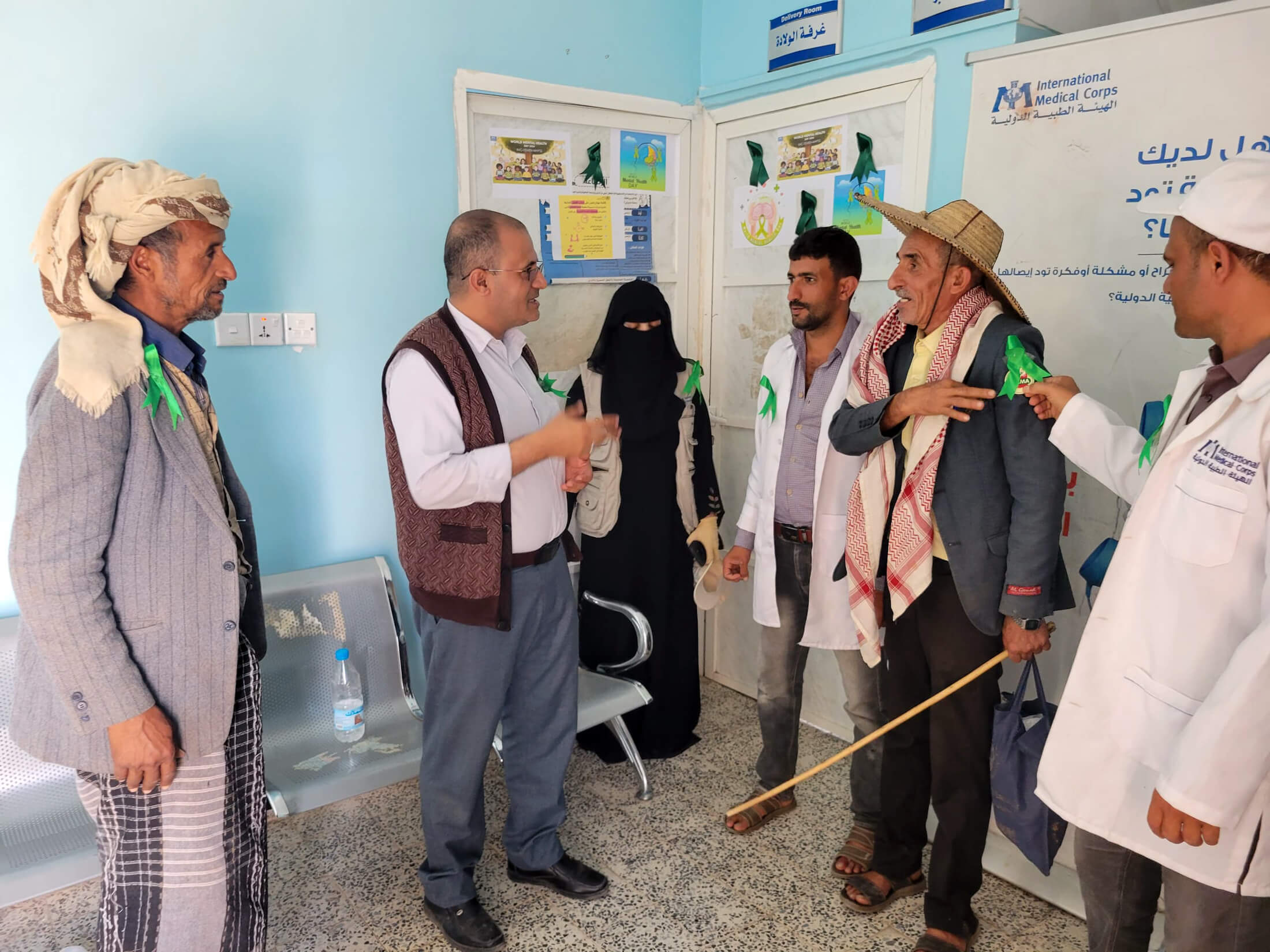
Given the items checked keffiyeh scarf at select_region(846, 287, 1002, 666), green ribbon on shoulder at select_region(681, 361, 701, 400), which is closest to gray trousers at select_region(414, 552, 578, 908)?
checked keffiyeh scarf at select_region(846, 287, 1002, 666)

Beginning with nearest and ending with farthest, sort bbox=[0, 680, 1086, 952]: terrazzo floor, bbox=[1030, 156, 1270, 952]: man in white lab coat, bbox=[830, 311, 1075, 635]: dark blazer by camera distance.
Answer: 1. bbox=[1030, 156, 1270, 952]: man in white lab coat
2. bbox=[830, 311, 1075, 635]: dark blazer
3. bbox=[0, 680, 1086, 952]: terrazzo floor

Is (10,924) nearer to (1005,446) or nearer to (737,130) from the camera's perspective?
(1005,446)

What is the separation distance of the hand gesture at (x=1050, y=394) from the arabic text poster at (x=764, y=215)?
1567mm

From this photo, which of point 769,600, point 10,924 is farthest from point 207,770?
point 769,600

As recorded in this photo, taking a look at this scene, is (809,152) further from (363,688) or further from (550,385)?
(363,688)

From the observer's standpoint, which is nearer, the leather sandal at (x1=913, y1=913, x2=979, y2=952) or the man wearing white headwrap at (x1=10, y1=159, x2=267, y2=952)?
the man wearing white headwrap at (x1=10, y1=159, x2=267, y2=952)

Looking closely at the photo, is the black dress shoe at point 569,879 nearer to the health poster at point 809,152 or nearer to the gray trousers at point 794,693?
the gray trousers at point 794,693

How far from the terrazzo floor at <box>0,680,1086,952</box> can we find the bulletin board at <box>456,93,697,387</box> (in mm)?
1542

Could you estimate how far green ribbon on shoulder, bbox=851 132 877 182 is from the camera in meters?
2.81

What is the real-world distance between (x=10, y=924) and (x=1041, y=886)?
268cm

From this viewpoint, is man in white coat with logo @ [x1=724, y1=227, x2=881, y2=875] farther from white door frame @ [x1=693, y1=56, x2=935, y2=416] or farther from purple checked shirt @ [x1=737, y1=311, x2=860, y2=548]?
white door frame @ [x1=693, y1=56, x2=935, y2=416]

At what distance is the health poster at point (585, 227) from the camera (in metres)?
3.11

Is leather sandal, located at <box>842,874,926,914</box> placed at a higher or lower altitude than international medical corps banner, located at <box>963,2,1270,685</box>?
lower

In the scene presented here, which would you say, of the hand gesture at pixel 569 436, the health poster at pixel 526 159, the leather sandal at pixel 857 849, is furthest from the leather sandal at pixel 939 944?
the health poster at pixel 526 159
